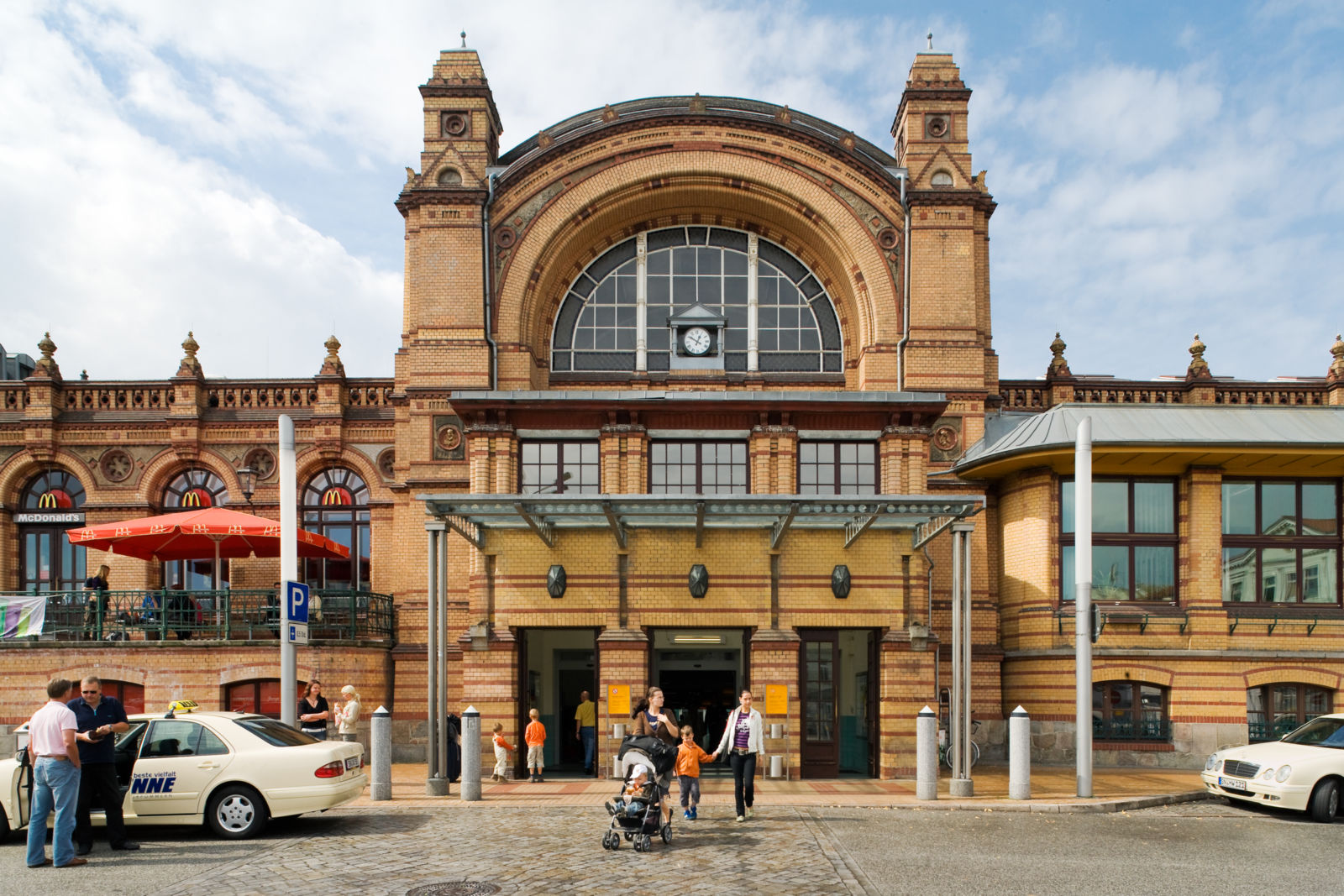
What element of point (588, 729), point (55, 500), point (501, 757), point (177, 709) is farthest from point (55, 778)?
point (55, 500)

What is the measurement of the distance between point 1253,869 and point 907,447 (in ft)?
39.3

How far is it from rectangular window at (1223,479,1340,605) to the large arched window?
341 inches

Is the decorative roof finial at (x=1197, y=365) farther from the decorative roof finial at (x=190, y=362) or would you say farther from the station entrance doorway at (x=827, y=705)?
the decorative roof finial at (x=190, y=362)

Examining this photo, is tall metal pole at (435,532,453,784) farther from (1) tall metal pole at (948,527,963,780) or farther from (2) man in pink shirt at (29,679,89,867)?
(1) tall metal pole at (948,527,963,780)

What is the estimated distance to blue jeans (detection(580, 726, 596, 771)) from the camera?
21.4 m

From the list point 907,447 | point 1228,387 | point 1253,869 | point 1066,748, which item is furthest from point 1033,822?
point 1228,387

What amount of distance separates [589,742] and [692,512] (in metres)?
5.39

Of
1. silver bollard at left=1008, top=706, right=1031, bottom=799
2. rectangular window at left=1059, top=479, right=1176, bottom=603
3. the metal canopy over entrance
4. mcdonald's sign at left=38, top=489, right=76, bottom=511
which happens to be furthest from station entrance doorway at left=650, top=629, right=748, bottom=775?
mcdonald's sign at left=38, top=489, right=76, bottom=511

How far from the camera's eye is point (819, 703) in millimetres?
21125

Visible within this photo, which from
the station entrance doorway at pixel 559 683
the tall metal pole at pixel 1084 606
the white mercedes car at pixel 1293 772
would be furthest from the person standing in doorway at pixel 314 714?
the white mercedes car at pixel 1293 772

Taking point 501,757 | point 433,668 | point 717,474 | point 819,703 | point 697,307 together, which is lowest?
point 501,757

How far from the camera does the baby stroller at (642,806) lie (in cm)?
1253

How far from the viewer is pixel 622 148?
25.1 metres

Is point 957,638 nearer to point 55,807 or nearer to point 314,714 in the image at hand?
point 314,714
